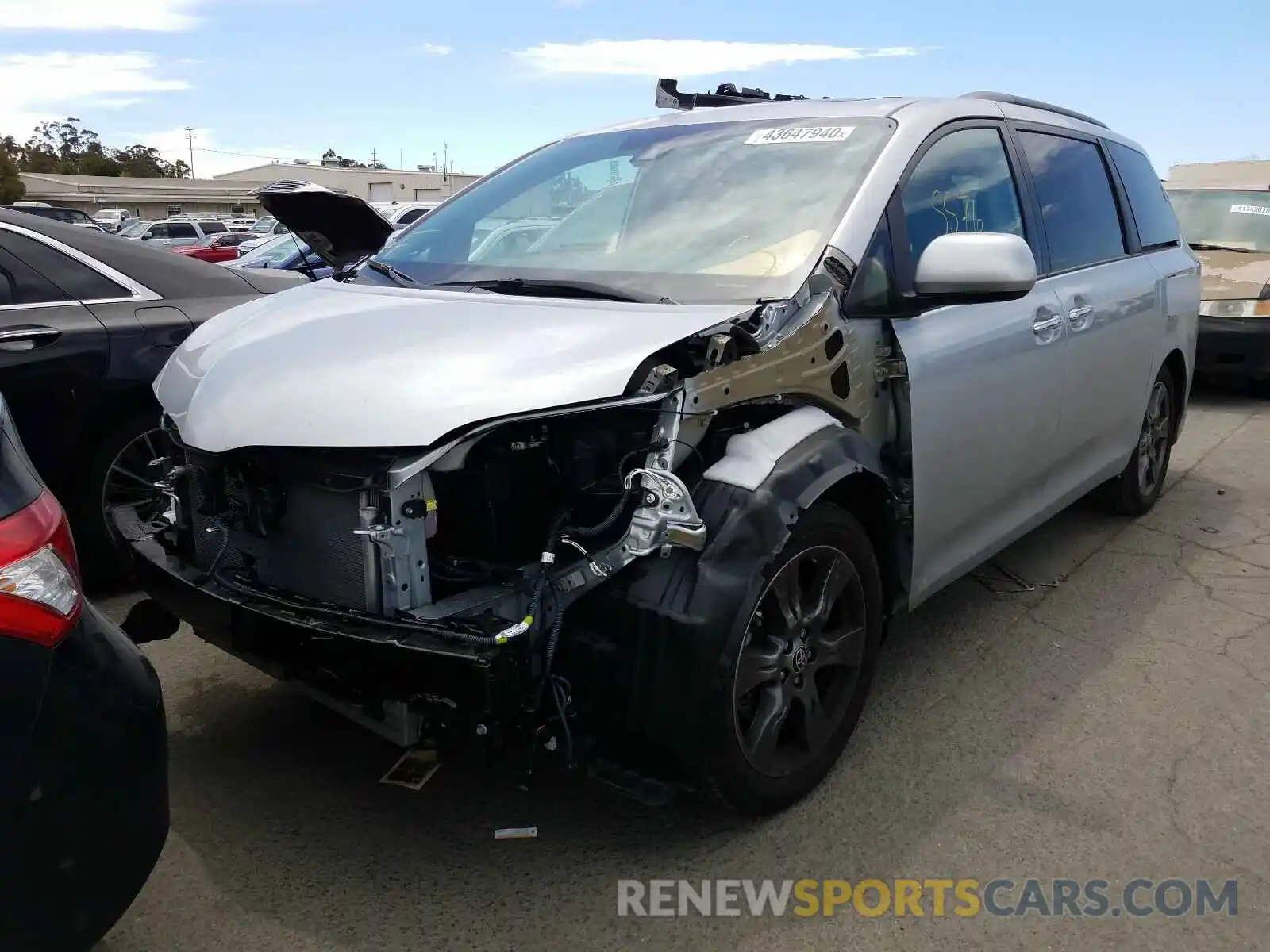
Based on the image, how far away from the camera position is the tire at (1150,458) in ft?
16.9

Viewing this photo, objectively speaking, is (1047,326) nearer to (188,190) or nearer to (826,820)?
(826,820)

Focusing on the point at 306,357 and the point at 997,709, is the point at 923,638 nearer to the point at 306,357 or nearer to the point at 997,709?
Result: the point at 997,709

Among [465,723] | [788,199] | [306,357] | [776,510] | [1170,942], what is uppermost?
[788,199]

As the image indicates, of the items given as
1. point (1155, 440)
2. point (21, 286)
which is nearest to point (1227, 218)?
point (1155, 440)

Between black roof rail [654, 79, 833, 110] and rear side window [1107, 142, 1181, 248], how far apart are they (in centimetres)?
170

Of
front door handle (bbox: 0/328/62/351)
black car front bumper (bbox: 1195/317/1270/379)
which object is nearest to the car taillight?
front door handle (bbox: 0/328/62/351)

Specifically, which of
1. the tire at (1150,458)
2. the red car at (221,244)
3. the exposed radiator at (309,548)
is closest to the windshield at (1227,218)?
the tire at (1150,458)

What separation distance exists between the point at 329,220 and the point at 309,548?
2.00m

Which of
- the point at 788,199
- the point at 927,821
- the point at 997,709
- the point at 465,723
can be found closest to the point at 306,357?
the point at 465,723

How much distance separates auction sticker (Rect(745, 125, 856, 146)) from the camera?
3309 mm

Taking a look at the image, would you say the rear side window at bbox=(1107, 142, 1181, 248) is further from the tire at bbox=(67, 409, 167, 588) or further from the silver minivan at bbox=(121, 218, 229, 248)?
the silver minivan at bbox=(121, 218, 229, 248)

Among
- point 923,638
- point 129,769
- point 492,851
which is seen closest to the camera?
point 129,769

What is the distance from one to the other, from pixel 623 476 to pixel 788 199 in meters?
1.17

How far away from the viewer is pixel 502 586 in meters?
2.49
